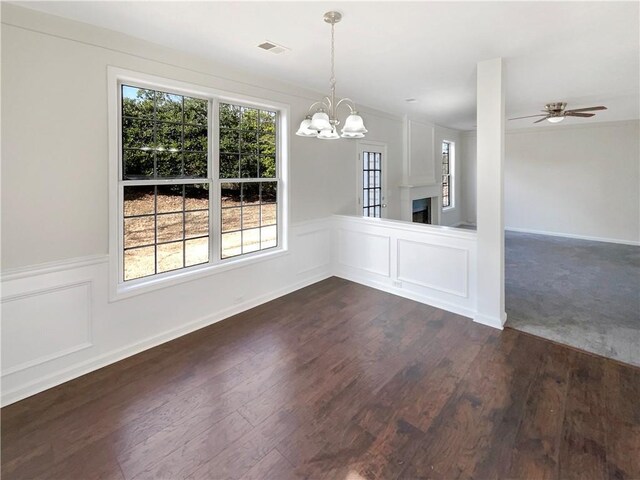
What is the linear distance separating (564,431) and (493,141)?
2.48 metres

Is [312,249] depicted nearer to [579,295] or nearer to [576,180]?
[579,295]

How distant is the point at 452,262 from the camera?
380cm

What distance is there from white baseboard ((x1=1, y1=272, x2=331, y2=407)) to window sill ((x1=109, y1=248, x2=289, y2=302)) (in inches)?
17.5

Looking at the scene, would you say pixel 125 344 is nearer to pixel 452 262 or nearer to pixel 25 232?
pixel 25 232

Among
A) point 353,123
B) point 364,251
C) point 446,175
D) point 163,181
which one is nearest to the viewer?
point 353,123

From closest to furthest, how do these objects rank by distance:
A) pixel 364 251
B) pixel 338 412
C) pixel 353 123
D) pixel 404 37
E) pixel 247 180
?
pixel 338 412
pixel 353 123
pixel 404 37
pixel 247 180
pixel 364 251

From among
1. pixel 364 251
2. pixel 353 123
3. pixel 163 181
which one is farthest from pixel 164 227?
pixel 364 251

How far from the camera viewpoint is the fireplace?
293 inches

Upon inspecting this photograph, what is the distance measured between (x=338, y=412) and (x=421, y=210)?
621cm

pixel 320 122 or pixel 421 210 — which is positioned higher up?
pixel 320 122

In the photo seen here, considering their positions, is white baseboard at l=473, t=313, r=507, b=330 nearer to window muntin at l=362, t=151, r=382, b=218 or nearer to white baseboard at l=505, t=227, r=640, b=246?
window muntin at l=362, t=151, r=382, b=218

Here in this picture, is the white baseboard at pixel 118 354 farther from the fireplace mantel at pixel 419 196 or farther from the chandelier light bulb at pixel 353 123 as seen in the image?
the fireplace mantel at pixel 419 196

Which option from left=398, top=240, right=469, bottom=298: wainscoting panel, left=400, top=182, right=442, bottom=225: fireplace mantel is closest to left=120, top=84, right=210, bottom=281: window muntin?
left=398, top=240, right=469, bottom=298: wainscoting panel

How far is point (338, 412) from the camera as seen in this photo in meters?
2.22
